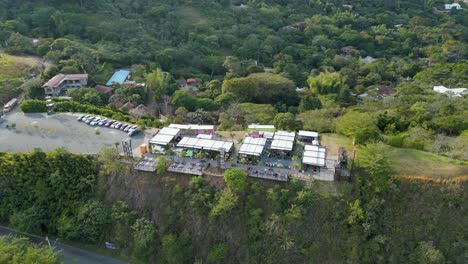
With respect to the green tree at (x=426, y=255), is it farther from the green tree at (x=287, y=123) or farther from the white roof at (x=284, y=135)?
the green tree at (x=287, y=123)

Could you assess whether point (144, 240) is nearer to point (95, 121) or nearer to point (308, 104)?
point (95, 121)

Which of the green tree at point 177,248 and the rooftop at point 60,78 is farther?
the rooftop at point 60,78

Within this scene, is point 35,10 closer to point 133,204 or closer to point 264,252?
point 133,204

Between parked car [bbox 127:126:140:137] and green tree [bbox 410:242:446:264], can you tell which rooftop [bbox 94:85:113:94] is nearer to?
parked car [bbox 127:126:140:137]

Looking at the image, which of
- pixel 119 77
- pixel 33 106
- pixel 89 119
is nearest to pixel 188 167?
pixel 89 119

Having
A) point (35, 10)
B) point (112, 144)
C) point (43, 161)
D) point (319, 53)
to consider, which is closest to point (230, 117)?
point (112, 144)

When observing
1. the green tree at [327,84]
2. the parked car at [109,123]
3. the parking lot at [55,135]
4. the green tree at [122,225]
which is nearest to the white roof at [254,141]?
the parking lot at [55,135]

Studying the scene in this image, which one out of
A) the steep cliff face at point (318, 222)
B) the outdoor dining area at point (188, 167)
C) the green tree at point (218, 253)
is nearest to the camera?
the steep cliff face at point (318, 222)
